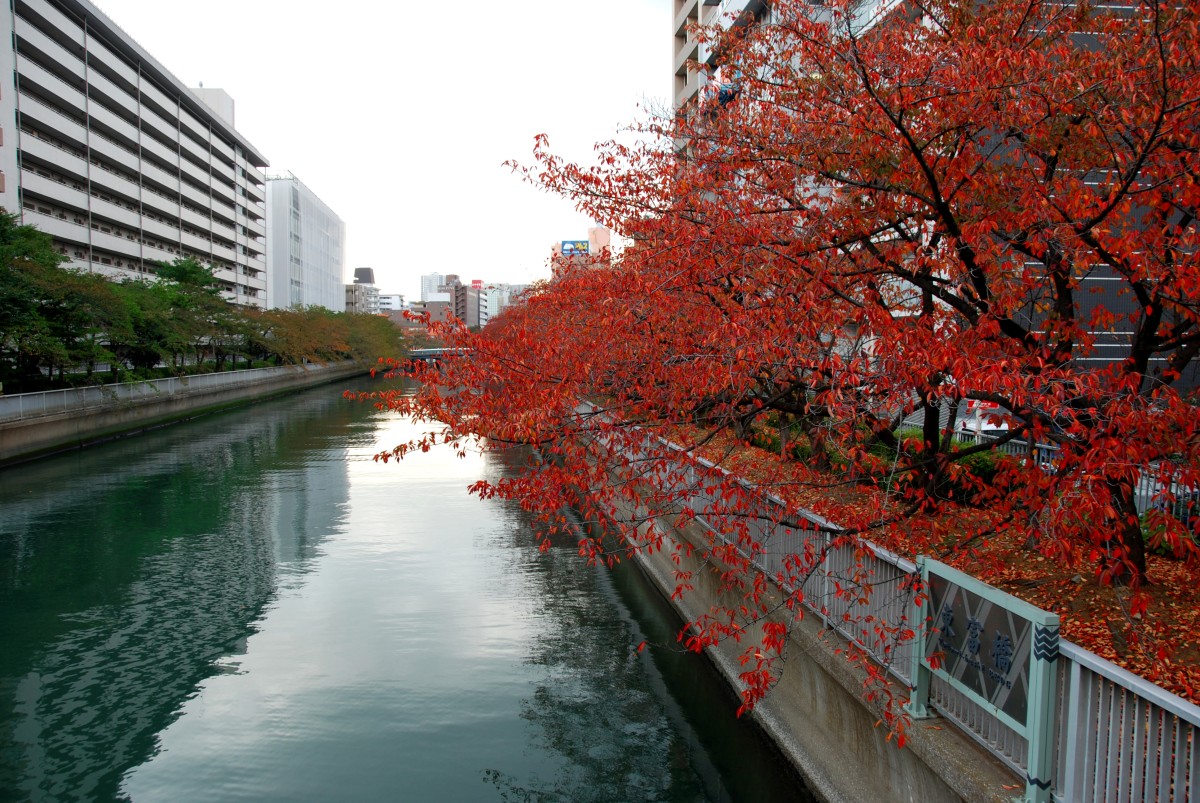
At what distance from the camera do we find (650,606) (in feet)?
42.3

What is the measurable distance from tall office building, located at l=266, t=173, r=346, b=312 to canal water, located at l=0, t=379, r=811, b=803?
76326 millimetres

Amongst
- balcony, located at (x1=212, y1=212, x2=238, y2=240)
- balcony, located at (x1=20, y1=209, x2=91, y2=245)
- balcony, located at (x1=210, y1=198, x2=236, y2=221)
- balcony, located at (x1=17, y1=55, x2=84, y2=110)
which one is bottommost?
balcony, located at (x1=20, y1=209, x2=91, y2=245)

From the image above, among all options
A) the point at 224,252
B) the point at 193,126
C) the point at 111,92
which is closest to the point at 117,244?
the point at 111,92

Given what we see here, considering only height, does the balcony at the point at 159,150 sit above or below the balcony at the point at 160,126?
below

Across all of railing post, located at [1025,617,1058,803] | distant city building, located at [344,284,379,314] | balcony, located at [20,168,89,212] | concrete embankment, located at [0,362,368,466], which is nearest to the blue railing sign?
railing post, located at [1025,617,1058,803]

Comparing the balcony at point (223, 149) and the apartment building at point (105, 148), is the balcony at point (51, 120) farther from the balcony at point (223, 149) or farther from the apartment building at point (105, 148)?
the balcony at point (223, 149)

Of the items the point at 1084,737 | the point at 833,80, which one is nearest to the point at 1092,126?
the point at 833,80

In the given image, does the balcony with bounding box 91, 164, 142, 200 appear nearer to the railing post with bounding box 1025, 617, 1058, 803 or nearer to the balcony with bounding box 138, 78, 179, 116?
the balcony with bounding box 138, 78, 179, 116

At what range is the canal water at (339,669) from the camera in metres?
7.73

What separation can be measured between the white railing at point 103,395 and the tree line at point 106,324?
848 mm

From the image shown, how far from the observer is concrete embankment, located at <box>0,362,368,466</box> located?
78.2 feet

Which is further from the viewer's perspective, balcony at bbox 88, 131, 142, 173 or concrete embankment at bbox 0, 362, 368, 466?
balcony at bbox 88, 131, 142, 173

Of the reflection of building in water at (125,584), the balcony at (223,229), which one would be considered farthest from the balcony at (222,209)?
the reflection of building in water at (125,584)

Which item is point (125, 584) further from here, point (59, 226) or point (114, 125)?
point (114, 125)
